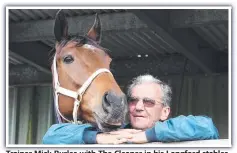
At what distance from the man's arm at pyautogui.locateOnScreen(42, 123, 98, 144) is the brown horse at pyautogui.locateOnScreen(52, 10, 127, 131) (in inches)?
3.8

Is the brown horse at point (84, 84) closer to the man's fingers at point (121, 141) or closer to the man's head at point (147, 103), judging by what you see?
the man's head at point (147, 103)

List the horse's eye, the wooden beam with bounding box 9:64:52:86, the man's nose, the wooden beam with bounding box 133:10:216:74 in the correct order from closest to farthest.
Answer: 1. the man's nose
2. the horse's eye
3. the wooden beam with bounding box 133:10:216:74
4. the wooden beam with bounding box 9:64:52:86

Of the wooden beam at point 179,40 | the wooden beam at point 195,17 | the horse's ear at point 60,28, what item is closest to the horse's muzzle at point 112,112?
the horse's ear at point 60,28

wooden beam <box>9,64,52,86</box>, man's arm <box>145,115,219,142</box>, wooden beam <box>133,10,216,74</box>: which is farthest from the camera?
wooden beam <box>9,64,52,86</box>

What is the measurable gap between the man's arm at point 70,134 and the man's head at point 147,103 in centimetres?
18

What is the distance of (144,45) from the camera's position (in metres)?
4.51

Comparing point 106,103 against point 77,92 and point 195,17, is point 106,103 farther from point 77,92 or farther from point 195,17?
point 195,17

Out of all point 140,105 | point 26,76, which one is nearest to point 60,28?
point 140,105

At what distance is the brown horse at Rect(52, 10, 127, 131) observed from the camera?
2475 mm

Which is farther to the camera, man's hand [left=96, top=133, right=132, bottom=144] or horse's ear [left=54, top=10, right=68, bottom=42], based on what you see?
horse's ear [left=54, top=10, right=68, bottom=42]

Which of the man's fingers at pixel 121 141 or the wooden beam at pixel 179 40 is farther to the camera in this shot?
the wooden beam at pixel 179 40

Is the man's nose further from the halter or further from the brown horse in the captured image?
the halter

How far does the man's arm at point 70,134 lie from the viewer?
2340 mm

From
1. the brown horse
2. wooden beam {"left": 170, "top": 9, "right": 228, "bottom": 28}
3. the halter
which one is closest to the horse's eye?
the brown horse
